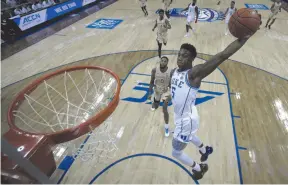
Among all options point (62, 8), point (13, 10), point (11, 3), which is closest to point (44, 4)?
point (62, 8)

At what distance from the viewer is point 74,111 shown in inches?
194

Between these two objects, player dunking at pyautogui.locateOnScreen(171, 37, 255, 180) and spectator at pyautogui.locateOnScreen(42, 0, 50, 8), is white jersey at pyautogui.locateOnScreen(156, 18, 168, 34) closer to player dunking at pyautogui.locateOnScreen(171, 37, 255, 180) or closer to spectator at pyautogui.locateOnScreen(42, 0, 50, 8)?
player dunking at pyautogui.locateOnScreen(171, 37, 255, 180)

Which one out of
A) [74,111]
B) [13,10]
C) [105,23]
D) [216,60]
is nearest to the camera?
[216,60]

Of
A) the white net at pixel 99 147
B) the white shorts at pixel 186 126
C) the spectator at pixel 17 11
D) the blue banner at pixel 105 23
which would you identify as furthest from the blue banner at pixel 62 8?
the white shorts at pixel 186 126

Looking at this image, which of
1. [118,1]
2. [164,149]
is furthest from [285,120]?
[118,1]

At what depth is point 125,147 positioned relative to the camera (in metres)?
3.98

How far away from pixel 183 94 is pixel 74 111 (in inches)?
129

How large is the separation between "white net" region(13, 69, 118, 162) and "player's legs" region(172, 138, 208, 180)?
1425mm

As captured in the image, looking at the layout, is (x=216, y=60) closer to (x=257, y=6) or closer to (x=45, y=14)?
(x=45, y=14)

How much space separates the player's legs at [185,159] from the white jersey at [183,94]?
1.37 ft

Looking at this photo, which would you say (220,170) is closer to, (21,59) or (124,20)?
(21,59)

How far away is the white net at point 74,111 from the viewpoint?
3.94 meters

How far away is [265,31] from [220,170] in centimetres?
Result: 912

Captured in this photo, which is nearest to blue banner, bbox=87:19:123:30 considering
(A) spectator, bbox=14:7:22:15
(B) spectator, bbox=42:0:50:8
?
(B) spectator, bbox=42:0:50:8
